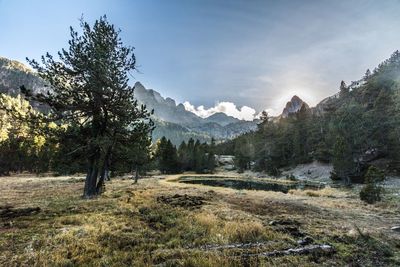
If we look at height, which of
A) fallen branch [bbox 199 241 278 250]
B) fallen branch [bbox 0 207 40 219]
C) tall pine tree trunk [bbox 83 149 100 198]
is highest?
tall pine tree trunk [bbox 83 149 100 198]

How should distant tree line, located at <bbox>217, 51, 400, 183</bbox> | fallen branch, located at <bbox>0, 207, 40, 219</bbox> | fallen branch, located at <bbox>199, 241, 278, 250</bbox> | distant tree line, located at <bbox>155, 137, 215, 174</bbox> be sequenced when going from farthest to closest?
distant tree line, located at <bbox>155, 137, 215, 174</bbox> < distant tree line, located at <bbox>217, 51, 400, 183</bbox> < fallen branch, located at <bbox>0, 207, 40, 219</bbox> < fallen branch, located at <bbox>199, 241, 278, 250</bbox>

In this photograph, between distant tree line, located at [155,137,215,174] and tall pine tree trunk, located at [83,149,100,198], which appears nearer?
tall pine tree trunk, located at [83,149,100,198]

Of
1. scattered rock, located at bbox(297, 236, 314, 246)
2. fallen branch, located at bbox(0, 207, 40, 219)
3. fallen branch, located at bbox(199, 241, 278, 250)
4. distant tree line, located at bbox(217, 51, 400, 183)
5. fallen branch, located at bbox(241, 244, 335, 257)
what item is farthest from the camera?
distant tree line, located at bbox(217, 51, 400, 183)

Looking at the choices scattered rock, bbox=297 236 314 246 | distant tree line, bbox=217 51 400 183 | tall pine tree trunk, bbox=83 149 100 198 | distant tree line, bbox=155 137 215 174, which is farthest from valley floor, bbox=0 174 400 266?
distant tree line, bbox=155 137 215 174

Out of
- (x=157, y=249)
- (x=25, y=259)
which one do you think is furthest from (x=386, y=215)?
(x=25, y=259)

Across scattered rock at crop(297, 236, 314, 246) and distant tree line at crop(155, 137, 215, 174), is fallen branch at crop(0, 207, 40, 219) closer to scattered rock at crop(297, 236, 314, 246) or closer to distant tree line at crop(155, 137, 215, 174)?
scattered rock at crop(297, 236, 314, 246)

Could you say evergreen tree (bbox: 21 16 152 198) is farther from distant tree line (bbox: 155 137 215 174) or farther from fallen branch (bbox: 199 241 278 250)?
distant tree line (bbox: 155 137 215 174)

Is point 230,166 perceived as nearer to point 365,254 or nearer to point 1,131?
point 1,131

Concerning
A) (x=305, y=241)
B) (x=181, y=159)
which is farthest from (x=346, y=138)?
(x=305, y=241)

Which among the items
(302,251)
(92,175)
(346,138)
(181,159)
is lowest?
(302,251)

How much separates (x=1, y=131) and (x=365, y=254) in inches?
4074

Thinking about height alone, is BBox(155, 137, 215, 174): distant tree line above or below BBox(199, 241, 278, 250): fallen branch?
above

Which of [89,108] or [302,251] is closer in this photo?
[302,251]

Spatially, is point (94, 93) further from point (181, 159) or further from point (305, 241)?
point (181, 159)
